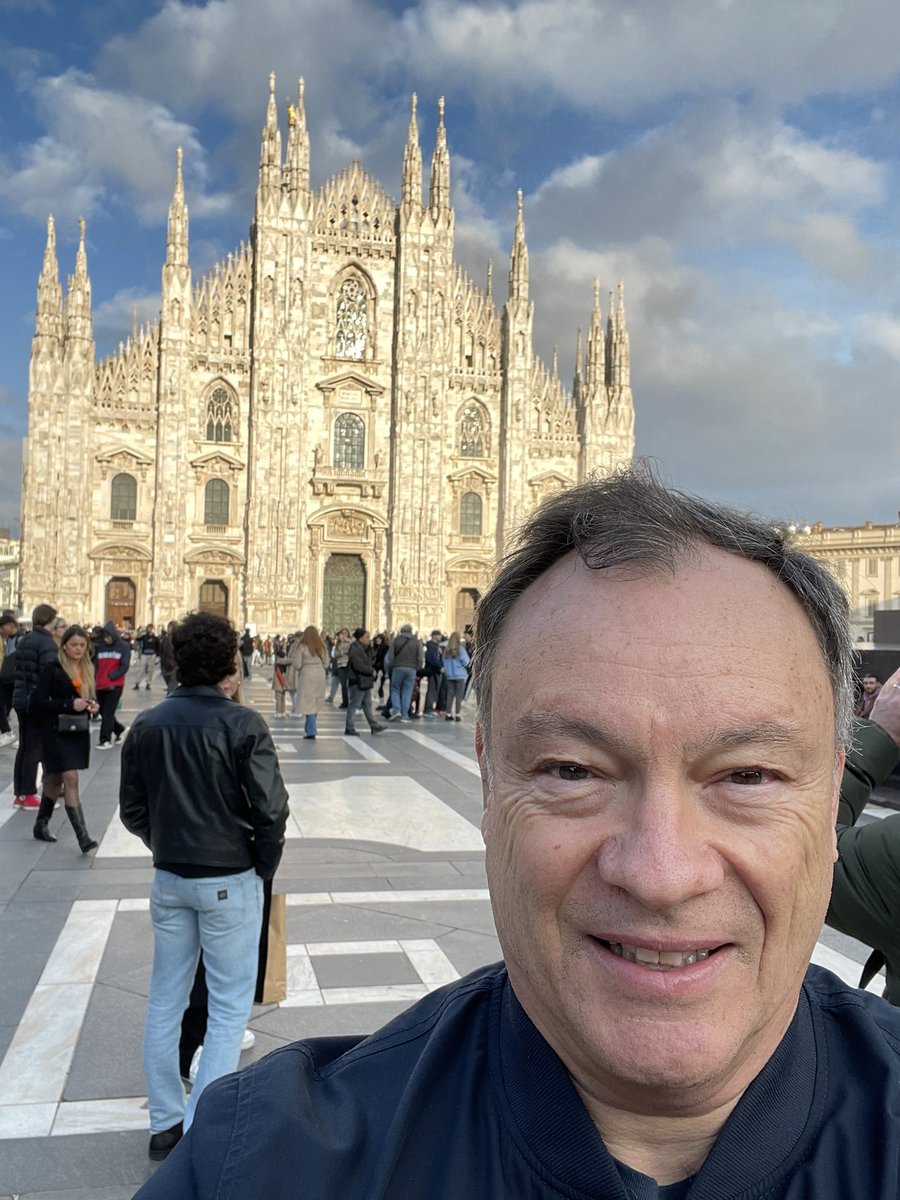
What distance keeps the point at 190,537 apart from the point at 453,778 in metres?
25.1

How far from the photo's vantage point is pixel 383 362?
35250 millimetres

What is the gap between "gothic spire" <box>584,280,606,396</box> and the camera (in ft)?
120

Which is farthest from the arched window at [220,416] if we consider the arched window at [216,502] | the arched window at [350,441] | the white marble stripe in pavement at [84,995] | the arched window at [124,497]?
the white marble stripe in pavement at [84,995]

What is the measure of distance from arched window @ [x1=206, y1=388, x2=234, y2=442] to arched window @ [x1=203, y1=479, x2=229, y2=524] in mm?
1565

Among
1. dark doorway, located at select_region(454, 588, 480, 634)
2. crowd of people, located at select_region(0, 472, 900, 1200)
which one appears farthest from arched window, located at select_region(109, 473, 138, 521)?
crowd of people, located at select_region(0, 472, 900, 1200)

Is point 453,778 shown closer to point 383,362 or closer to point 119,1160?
point 119,1160

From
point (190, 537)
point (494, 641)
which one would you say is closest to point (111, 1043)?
point (494, 641)

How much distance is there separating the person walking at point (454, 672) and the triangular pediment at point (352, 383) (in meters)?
20.1

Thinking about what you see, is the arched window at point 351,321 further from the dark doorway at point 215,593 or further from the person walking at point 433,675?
the person walking at point 433,675

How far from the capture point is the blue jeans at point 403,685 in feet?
51.7

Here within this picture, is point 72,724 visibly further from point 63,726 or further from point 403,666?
point 403,666

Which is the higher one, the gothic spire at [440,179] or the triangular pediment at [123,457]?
the gothic spire at [440,179]

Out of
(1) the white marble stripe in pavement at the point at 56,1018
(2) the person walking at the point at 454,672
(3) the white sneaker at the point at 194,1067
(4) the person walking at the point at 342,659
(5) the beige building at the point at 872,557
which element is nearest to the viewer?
Result: (1) the white marble stripe in pavement at the point at 56,1018

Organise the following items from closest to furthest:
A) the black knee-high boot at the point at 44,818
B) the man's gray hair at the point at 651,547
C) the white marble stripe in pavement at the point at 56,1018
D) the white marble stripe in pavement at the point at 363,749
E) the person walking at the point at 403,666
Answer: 1. the man's gray hair at the point at 651,547
2. the white marble stripe in pavement at the point at 56,1018
3. the black knee-high boot at the point at 44,818
4. the white marble stripe in pavement at the point at 363,749
5. the person walking at the point at 403,666
